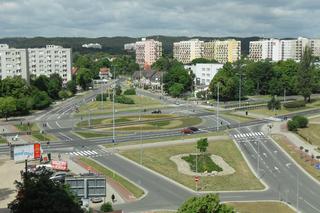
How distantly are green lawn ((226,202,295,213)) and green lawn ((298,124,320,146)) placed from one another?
136 feet

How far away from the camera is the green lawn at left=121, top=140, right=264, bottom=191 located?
63.8 m

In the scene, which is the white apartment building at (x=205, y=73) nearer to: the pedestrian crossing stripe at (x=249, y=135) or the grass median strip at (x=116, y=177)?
the pedestrian crossing stripe at (x=249, y=135)

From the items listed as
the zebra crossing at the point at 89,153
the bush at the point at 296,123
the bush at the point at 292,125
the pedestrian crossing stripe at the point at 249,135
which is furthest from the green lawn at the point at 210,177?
the bush at the point at 296,123

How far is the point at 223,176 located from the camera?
67562mm

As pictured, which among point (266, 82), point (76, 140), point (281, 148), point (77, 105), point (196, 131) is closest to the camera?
point (281, 148)

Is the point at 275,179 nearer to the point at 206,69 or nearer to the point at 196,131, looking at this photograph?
the point at 196,131

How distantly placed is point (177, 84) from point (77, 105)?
3819cm

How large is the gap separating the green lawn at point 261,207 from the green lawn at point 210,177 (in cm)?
631

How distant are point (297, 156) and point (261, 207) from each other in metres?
28.8

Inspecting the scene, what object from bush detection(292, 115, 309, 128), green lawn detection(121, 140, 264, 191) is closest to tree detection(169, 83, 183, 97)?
bush detection(292, 115, 309, 128)

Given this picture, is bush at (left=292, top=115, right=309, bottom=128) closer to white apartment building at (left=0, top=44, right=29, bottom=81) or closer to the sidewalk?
the sidewalk

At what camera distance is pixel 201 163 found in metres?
72.7

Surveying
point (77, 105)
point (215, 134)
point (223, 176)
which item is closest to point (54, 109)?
point (77, 105)

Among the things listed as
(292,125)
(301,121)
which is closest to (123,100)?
(301,121)
